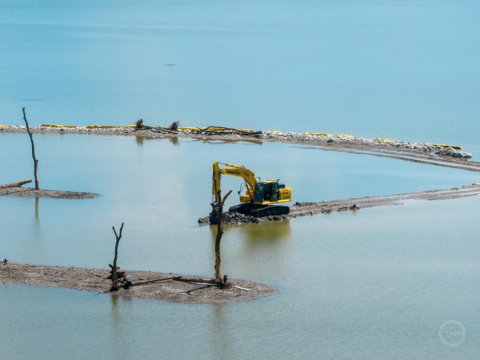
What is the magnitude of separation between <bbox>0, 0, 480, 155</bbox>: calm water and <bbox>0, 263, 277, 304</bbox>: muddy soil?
134 feet

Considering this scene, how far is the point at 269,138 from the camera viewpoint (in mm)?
67875

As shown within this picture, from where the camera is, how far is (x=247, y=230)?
41719mm

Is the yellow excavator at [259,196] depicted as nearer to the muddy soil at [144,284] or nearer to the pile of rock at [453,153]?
the muddy soil at [144,284]

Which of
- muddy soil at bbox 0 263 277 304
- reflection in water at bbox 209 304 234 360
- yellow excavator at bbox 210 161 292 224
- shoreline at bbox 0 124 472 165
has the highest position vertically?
shoreline at bbox 0 124 472 165

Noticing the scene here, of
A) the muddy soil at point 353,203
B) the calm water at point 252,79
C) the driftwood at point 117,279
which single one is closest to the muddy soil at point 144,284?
the driftwood at point 117,279

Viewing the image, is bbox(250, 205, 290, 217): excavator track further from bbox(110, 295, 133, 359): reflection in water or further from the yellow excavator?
bbox(110, 295, 133, 359): reflection in water

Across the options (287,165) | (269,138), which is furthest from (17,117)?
(287,165)

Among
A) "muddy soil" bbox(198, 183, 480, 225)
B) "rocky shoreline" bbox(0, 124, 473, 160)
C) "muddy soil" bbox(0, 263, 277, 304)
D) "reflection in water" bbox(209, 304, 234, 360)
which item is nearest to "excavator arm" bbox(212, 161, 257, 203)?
"muddy soil" bbox(198, 183, 480, 225)

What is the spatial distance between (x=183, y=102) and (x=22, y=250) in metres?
58.8

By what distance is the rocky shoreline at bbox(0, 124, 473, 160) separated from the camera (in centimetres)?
6478

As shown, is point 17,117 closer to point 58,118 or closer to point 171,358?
point 58,118

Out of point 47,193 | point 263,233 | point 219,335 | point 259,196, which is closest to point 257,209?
point 259,196

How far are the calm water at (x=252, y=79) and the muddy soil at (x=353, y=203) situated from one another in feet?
63.1

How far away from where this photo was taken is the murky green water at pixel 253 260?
28.7m
